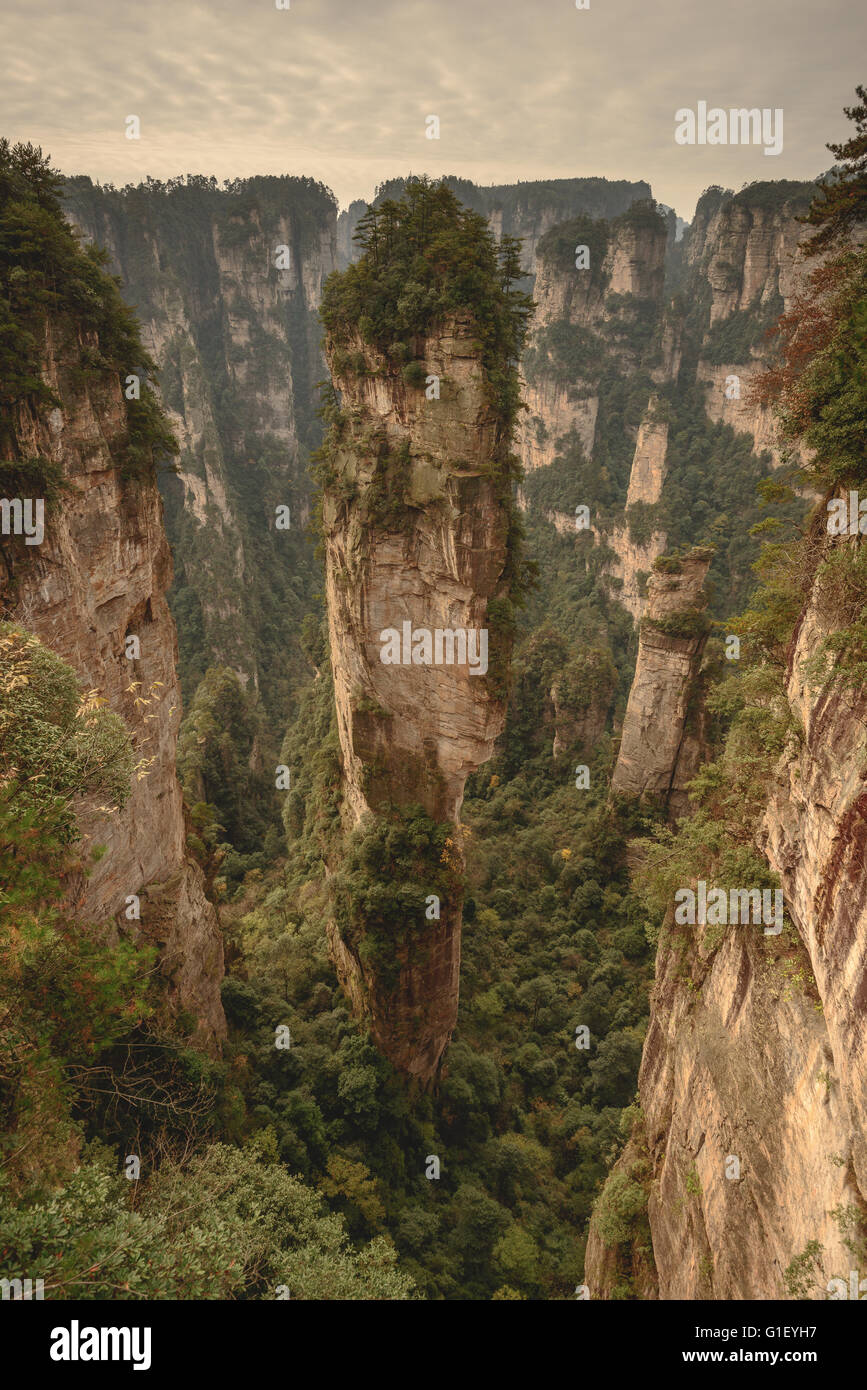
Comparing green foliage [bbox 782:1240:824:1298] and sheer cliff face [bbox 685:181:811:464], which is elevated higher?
sheer cliff face [bbox 685:181:811:464]

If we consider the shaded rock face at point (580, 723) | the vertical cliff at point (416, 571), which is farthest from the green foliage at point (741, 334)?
the vertical cliff at point (416, 571)

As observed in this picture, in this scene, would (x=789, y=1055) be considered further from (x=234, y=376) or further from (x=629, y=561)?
(x=234, y=376)

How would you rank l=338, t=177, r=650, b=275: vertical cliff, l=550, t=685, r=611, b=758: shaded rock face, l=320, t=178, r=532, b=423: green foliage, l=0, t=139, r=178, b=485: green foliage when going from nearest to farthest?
l=0, t=139, r=178, b=485: green foliage < l=320, t=178, r=532, b=423: green foliage < l=550, t=685, r=611, b=758: shaded rock face < l=338, t=177, r=650, b=275: vertical cliff

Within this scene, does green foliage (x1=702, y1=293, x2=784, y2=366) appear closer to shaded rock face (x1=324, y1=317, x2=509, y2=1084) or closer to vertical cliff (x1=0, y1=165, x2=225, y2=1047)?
shaded rock face (x1=324, y1=317, x2=509, y2=1084)

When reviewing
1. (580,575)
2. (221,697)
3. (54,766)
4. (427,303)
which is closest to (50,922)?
(54,766)

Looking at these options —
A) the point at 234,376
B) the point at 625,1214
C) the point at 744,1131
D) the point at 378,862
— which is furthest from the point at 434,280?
the point at 234,376

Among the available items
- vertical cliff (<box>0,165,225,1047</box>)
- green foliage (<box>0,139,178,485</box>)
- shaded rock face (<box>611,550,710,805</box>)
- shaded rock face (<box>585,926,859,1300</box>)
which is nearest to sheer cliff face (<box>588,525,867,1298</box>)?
shaded rock face (<box>585,926,859,1300</box>)
